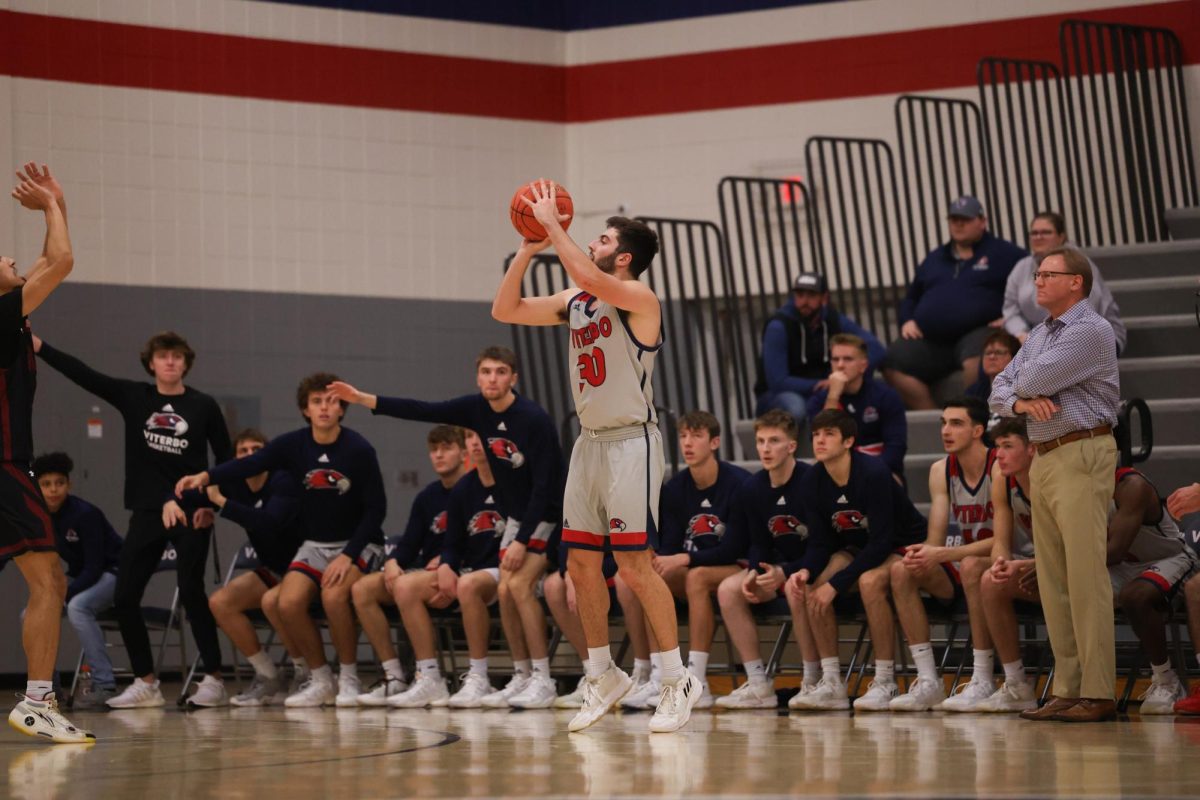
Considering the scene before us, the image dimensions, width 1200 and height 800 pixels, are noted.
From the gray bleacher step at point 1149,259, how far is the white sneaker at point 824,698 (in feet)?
14.0

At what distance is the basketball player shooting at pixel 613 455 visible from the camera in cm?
655

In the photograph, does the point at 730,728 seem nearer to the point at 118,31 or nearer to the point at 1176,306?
the point at 1176,306

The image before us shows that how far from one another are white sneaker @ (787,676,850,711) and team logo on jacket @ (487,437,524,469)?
204cm

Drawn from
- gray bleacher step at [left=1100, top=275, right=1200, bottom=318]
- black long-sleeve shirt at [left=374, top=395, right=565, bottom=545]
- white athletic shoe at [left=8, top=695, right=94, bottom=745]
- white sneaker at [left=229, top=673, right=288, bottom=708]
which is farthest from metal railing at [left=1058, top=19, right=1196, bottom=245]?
white athletic shoe at [left=8, top=695, right=94, bottom=745]

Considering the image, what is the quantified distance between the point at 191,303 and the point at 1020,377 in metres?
7.04

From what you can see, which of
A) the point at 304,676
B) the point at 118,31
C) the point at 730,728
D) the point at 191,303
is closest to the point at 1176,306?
the point at 730,728

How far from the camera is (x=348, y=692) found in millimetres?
9117

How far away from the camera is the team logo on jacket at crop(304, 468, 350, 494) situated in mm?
9336

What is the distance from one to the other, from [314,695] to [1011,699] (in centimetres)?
396

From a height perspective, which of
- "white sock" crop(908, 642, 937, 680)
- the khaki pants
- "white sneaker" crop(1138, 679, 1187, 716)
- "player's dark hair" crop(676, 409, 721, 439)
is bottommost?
"white sneaker" crop(1138, 679, 1187, 716)

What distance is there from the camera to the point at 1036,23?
12.1 metres

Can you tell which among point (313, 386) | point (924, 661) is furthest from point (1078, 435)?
point (313, 386)

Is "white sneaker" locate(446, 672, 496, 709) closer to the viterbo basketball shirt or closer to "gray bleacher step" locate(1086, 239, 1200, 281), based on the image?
the viterbo basketball shirt

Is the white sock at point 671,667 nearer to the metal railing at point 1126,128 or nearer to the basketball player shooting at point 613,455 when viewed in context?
the basketball player shooting at point 613,455
